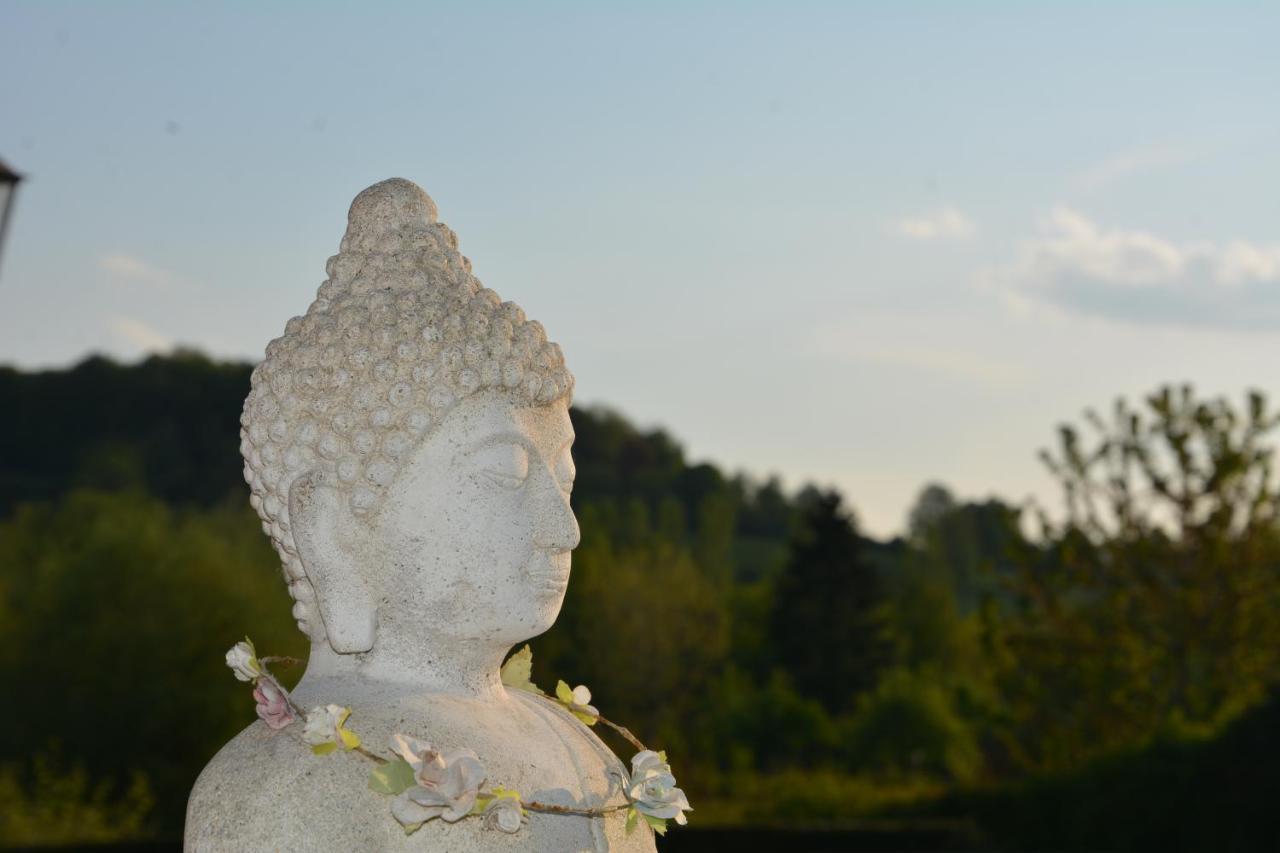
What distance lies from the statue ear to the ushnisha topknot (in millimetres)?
39

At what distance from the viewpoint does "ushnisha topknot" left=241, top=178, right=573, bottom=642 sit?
124 inches

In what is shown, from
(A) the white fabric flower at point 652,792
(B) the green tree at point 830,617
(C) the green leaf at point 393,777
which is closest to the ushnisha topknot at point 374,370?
(C) the green leaf at point 393,777

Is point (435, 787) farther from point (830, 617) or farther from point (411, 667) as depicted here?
point (830, 617)

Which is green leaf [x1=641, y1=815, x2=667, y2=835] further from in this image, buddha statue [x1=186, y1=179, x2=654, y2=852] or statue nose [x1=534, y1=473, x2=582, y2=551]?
statue nose [x1=534, y1=473, x2=582, y2=551]

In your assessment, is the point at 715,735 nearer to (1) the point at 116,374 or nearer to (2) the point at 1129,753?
(2) the point at 1129,753

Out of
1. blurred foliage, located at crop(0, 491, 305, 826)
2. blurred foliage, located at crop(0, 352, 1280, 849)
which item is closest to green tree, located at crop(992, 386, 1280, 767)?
blurred foliage, located at crop(0, 352, 1280, 849)

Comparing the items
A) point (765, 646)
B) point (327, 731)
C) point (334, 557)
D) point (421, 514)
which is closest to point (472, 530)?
point (421, 514)

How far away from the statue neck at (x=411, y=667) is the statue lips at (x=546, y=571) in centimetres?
17

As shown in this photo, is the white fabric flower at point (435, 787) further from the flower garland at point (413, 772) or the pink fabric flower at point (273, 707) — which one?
the pink fabric flower at point (273, 707)

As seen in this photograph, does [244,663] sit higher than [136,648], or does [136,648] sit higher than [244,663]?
[244,663]

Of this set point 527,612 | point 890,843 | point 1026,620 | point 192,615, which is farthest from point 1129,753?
point 527,612

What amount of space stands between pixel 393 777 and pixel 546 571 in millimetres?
579

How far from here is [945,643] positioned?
41594 millimetres

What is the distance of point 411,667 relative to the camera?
126 inches
